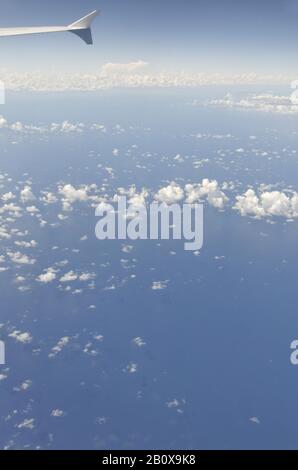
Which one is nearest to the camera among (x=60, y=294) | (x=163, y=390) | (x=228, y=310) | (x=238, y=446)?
(x=238, y=446)

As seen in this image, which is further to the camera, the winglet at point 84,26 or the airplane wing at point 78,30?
the winglet at point 84,26

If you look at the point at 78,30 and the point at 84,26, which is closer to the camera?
the point at 78,30

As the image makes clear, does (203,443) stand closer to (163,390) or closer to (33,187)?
(163,390)

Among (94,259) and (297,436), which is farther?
(94,259)

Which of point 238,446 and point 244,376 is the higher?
point 244,376

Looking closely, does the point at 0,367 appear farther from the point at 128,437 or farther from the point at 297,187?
the point at 297,187

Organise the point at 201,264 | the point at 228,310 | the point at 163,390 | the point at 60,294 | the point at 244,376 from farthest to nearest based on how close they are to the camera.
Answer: the point at 201,264
the point at 60,294
the point at 228,310
the point at 244,376
the point at 163,390

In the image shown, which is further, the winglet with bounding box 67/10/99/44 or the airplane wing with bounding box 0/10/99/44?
the winglet with bounding box 67/10/99/44

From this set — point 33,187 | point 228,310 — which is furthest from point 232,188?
point 228,310

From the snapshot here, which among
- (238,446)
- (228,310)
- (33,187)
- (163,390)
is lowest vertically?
(238,446)

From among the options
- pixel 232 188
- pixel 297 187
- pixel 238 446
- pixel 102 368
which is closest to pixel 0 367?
pixel 102 368

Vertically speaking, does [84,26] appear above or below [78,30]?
above
